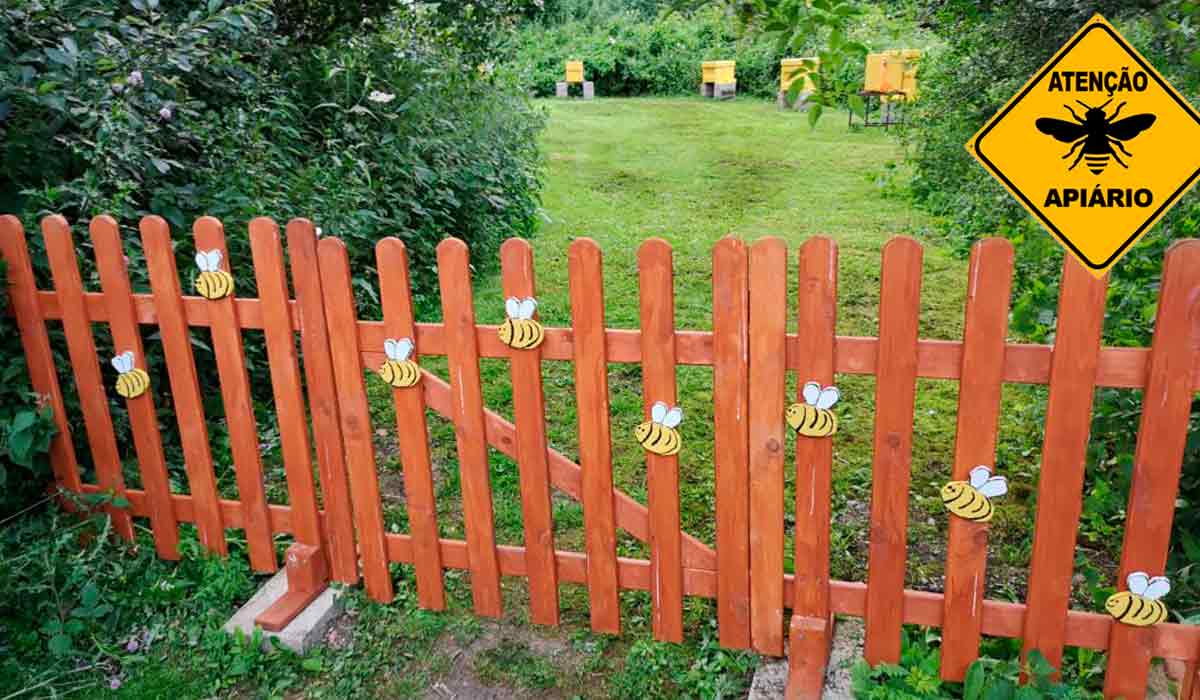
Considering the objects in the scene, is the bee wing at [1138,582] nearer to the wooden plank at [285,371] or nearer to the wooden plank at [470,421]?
the wooden plank at [470,421]

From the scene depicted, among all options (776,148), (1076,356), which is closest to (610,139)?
(776,148)

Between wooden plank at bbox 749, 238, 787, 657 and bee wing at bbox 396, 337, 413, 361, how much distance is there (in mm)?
1093

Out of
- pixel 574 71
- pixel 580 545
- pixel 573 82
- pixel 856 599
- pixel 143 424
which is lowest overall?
pixel 580 545

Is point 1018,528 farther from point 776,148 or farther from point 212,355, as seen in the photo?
point 776,148

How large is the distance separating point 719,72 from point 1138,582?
2163 centimetres

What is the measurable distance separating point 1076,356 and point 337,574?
8.19ft

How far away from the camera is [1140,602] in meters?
2.60

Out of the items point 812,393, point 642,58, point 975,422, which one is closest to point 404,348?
point 812,393

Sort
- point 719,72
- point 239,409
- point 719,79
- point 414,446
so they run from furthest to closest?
1. point 719,79
2. point 719,72
3. point 239,409
4. point 414,446

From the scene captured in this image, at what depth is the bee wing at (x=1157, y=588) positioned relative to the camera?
8.43ft

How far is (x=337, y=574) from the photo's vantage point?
347 cm

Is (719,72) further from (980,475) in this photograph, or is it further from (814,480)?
(980,475)

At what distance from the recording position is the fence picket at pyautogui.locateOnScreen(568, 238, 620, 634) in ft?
9.33

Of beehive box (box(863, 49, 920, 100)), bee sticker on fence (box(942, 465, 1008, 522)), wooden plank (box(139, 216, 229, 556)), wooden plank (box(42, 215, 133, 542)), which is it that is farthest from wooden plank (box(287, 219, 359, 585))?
beehive box (box(863, 49, 920, 100))
